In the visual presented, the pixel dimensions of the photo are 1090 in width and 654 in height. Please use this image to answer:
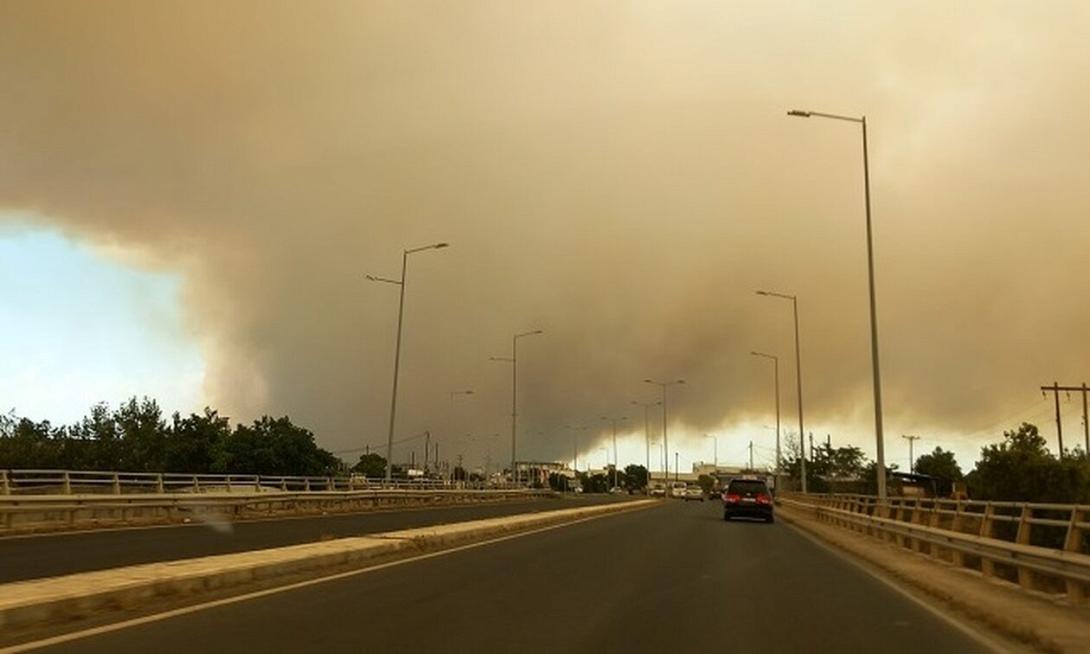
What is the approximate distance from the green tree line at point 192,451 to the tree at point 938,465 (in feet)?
292

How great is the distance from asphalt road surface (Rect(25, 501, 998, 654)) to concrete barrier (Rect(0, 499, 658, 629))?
38.9 inches

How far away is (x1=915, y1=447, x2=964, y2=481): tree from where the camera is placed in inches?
5973

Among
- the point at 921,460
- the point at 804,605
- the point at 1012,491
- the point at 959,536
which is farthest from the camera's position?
the point at 921,460

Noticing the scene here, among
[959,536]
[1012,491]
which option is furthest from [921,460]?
[959,536]

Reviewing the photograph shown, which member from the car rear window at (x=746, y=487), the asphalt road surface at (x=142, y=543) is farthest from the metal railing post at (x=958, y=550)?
the car rear window at (x=746, y=487)

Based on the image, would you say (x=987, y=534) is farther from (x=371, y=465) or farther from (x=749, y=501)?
(x=371, y=465)

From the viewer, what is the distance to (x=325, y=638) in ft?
33.3

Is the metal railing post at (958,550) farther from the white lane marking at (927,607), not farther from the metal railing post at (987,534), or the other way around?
the white lane marking at (927,607)

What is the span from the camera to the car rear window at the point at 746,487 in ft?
154

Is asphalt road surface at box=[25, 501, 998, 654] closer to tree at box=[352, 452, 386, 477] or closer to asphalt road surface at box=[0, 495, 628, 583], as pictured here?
asphalt road surface at box=[0, 495, 628, 583]

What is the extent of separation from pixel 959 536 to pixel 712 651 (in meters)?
10.8

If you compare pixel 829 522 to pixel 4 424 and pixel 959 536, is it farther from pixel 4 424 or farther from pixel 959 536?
pixel 4 424

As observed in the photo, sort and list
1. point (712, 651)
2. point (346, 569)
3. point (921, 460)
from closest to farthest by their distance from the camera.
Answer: point (712, 651), point (346, 569), point (921, 460)

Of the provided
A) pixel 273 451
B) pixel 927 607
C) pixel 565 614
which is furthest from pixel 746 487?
pixel 273 451
